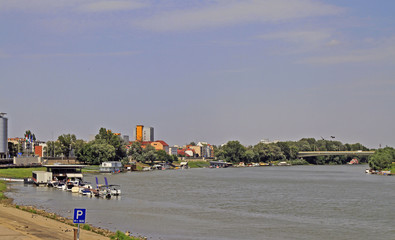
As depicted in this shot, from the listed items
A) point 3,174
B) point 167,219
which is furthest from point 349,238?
point 3,174

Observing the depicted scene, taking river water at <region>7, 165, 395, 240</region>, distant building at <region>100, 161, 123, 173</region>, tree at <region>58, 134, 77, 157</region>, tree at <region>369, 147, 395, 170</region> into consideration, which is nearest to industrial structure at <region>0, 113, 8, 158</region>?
tree at <region>58, 134, 77, 157</region>

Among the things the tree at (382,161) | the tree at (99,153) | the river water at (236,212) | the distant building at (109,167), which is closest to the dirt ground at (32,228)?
the river water at (236,212)

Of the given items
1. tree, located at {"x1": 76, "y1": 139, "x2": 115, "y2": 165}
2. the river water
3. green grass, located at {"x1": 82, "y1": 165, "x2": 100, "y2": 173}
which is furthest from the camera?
tree, located at {"x1": 76, "y1": 139, "x2": 115, "y2": 165}

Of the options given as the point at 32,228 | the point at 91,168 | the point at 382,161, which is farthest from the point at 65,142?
the point at 32,228

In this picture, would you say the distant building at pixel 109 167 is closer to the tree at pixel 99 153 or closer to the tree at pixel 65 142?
the tree at pixel 99 153

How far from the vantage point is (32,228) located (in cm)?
4150

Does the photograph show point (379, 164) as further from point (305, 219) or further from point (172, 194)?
point (305, 219)

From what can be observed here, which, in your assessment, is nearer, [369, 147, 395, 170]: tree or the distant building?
[369, 147, 395, 170]: tree

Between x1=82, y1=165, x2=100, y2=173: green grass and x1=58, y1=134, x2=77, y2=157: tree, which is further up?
x1=58, y1=134, x2=77, y2=157: tree

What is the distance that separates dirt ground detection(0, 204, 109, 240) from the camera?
122 feet

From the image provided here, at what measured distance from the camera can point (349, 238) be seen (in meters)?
45.8

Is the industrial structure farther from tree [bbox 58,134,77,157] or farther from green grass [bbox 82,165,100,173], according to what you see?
green grass [bbox 82,165,100,173]

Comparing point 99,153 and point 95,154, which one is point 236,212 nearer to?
point 99,153

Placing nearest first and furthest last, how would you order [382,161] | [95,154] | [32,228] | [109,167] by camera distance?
[32,228]
[382,161]
[109,167]
[95,154]
